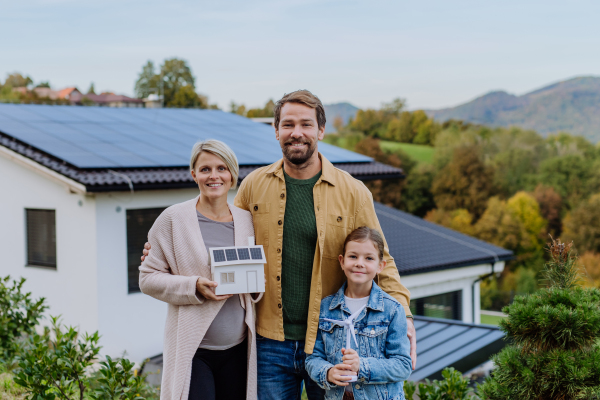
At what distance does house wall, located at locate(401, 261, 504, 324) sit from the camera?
44.0 ft

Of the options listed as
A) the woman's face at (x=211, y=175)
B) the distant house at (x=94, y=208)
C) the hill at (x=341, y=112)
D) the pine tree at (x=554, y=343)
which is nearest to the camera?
the woman's face at (x=211, y=175)

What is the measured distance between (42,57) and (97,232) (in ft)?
267

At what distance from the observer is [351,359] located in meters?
2.88

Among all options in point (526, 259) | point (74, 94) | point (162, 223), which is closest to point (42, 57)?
point (74, 94)

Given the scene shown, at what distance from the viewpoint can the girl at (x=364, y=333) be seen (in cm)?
296

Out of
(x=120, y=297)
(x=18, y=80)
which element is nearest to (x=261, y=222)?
(x=120, y=297)

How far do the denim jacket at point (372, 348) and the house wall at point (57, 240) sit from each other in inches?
291

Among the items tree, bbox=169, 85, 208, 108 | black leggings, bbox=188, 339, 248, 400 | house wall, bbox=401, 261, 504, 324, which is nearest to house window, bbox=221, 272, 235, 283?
black leggings, bbox=188, 339, 248, 400

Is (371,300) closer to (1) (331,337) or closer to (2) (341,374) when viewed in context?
(1) (331,337)

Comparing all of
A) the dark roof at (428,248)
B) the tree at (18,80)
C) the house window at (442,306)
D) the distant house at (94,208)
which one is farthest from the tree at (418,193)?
the distant house at (94,208)

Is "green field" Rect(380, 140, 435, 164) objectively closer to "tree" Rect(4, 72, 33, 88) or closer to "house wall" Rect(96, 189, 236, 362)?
"tree" Rect(4, 72, 33, 88)

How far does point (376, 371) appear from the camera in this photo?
9.58 ft

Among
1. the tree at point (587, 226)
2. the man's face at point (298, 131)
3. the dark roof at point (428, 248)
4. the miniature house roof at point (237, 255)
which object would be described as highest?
the man's face at point (298, 131)

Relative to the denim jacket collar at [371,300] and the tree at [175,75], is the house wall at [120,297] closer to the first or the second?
the denim jacket collar at [371,300]
